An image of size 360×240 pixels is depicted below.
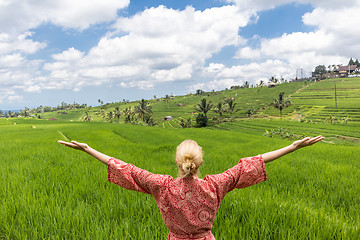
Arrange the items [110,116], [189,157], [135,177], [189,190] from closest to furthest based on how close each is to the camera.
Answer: [189,157] < [189,190] < [135,177] < [110,116]

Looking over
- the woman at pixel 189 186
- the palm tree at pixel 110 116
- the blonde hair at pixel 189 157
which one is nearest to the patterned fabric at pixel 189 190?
the woman at pixel 189 186

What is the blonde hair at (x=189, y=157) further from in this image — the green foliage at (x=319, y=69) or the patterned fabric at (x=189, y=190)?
the green foliage at (x=319, y=69)

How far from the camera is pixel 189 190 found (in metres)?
1.38

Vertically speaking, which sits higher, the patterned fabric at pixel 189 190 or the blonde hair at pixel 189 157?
the blonde hair at pixel 189 157

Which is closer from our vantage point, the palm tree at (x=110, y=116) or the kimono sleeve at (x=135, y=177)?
the kimono sleeve at (x=135, y=177)

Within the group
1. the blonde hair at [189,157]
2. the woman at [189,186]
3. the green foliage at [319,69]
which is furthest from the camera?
the green foliage at [319,69]

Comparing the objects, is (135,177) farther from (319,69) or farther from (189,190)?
(319,69)

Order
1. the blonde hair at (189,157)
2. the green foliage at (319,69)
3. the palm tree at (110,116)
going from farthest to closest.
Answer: the green foliage at (319,69)
the palm tree at (110,116)
the blonde hair at (189,157)

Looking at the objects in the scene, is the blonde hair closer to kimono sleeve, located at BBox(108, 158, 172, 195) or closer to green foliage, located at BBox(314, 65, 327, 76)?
kimono sleeve, located at BBox(108, 158, 172, 195)

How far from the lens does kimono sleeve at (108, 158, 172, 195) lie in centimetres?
146

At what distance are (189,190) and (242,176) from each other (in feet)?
1.48

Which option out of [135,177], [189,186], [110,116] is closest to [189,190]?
[189,186]

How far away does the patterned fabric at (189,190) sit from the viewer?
139 cm

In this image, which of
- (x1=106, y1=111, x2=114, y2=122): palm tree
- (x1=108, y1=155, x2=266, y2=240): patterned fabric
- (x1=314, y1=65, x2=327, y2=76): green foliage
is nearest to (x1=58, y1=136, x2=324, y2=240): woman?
(x1=108, y1=155, x2=266, y2=240): patterned fabric
